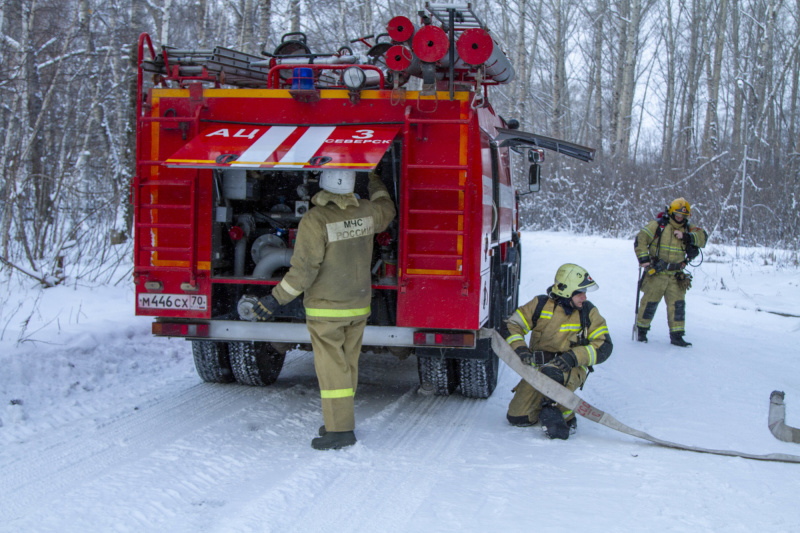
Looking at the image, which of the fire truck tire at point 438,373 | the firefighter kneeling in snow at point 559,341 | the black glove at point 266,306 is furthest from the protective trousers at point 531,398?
the black glove at point 266,306

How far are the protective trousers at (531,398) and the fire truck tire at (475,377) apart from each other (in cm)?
48

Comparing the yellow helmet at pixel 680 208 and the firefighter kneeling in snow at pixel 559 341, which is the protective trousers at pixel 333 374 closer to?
the firefighter kneeling in snow at pixel 559 341

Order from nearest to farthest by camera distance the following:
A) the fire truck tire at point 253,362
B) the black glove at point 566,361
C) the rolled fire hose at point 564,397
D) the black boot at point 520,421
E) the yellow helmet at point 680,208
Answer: the rolled fire hose at point 564,397 → the black glove at point 566,361 → the black boot at point 520,421 → the fire truck tire at point 253,362 → the yellow helmet at point 680,208

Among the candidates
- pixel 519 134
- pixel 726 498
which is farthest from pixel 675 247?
pixel 726 498

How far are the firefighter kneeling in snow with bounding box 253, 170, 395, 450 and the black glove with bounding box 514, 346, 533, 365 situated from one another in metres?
1.12

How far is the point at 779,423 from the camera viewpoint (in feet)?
15.8

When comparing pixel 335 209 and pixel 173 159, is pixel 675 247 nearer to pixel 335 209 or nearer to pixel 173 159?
pixel 335 209

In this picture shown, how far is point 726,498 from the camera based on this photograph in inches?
144

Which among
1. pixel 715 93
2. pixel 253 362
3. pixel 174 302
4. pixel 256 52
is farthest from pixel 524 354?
pixel 715 93

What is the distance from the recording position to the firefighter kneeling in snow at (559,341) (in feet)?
16.1

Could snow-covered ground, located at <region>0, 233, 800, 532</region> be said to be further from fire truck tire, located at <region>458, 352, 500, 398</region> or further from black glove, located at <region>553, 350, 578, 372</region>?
black glove, located at <region>553, 350, 578, 372</region>

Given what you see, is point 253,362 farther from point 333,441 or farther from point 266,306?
point 333,441

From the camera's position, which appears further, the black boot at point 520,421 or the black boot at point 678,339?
the black boot at point 678,339

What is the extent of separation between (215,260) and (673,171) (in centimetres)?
2023
